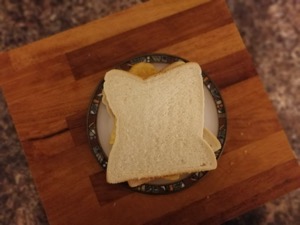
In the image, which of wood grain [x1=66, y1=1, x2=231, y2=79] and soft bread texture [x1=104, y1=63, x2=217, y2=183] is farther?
wood grain [x1=66, y1=1, x2=231, y2=79]

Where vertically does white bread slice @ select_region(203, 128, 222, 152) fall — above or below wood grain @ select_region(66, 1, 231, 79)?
below

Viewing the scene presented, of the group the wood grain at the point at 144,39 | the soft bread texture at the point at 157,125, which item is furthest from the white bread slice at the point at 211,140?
the wood grain at the point at 144,39

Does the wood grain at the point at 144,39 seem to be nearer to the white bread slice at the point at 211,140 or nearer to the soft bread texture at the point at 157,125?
the soft bread texture at the point at 157,125

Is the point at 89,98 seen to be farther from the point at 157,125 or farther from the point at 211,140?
the point at 211,140

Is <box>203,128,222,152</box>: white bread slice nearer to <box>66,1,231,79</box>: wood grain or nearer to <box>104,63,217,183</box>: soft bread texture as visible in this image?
<box>104,63,217,183</box>: soft bread texture

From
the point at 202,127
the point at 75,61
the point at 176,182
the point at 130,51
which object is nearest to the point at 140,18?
the point at 130,51

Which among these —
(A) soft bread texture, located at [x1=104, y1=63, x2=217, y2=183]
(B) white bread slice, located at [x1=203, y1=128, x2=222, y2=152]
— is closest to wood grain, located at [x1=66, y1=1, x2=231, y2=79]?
(A) soft bread texture, located at [x1=104, y1=63, x2=217, y2=183]

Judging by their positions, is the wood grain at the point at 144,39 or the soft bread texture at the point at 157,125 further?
the wood grain at the point at 144,39

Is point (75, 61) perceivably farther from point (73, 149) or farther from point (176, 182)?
point (176, 182)
